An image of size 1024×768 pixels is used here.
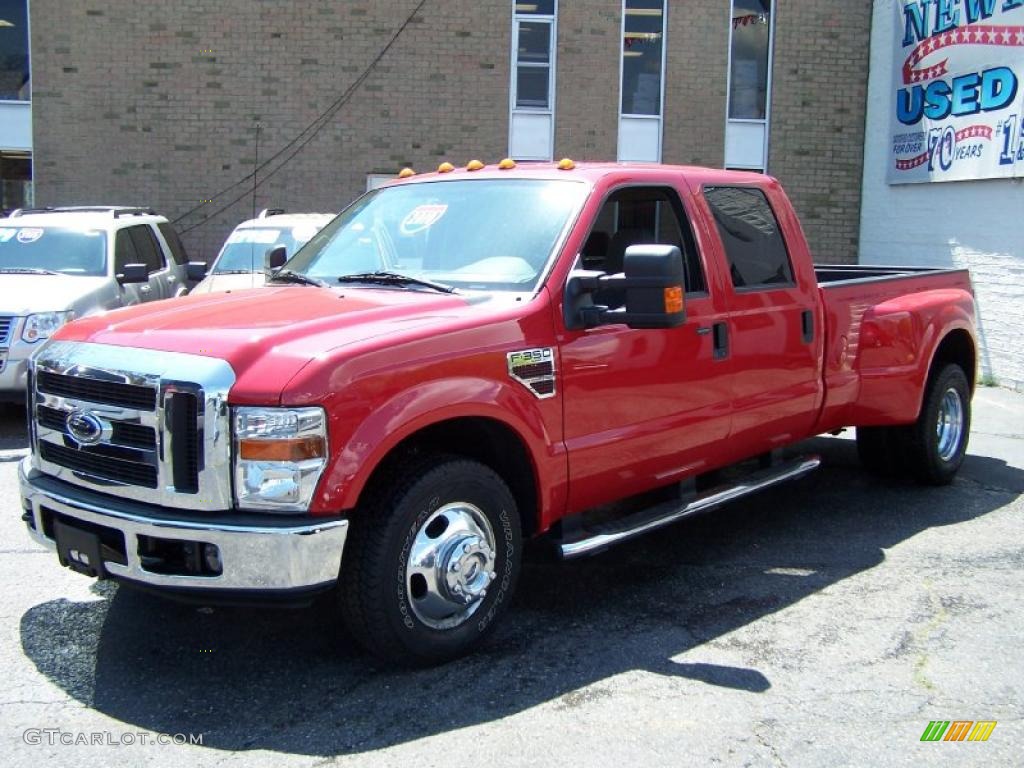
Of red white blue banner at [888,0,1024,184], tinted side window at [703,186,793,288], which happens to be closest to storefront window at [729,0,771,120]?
red white blue banner at [888,0,1024,184]

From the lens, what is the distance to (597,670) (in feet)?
13.6

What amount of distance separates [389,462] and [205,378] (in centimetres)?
76

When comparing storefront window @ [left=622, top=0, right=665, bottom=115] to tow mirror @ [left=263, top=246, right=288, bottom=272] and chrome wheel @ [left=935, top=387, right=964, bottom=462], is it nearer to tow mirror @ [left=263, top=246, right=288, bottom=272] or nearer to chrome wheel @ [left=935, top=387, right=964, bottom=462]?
chrome wheel @ [left=935, top=387, right=964, bottom=462]

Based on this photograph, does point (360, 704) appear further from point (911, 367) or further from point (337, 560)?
point (911, 367)

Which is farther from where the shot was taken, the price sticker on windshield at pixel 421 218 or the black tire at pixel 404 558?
the price sticker on windshield at pixel 421 218

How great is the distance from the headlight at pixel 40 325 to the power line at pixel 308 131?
8.22 meters

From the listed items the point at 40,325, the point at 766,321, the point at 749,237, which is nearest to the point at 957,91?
the point at 749,237

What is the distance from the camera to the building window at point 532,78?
16.6m

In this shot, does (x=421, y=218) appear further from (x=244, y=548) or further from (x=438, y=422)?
(x=244, y=548)

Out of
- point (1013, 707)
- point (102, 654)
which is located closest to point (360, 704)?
point (102, 654)

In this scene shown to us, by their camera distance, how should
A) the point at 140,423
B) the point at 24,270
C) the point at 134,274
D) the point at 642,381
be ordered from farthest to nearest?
the point at 24,270 < the point at 134,274 < the point at 642,381 < the point at 140,423

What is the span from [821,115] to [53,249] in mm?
12075

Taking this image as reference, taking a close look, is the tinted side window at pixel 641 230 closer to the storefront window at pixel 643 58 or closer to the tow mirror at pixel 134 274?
the tow mirror at pixel 134 274

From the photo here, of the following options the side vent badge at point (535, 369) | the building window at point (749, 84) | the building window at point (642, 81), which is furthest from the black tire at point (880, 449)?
the building window at point (749, 84)
